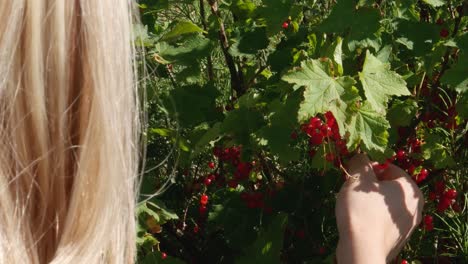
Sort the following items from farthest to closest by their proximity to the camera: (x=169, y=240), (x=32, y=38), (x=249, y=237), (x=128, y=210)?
1. (x=169, y=240)
2. (x=249, y=237)
3. (x=128, y=210)
4. (x=32, y=38)

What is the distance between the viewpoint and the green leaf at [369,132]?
5.92 feet

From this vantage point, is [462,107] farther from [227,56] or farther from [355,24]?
[227,56]

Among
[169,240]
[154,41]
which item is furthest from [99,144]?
[169,240]

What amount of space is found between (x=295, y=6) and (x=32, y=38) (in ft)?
4.07

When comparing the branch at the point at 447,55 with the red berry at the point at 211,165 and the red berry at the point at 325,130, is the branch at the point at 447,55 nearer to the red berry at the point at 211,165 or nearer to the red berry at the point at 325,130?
the red berry at the point at 325,130

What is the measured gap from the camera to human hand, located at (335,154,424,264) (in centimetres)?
163

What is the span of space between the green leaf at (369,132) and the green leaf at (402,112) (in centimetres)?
29

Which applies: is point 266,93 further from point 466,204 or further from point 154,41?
point 466,204

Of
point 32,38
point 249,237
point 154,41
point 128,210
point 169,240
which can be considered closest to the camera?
point 32,38

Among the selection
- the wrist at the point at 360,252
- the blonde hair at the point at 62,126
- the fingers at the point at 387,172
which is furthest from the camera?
the fingers at the point at 387,172

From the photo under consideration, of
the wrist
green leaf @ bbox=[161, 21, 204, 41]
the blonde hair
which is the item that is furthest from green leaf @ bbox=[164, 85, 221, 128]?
the blonde hair

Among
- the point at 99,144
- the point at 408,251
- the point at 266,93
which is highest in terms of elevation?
the point at 99,144

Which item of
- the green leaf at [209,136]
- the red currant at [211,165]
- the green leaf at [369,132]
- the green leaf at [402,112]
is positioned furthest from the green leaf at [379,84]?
the red currant at [211,165]

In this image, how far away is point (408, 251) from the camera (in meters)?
2.56
